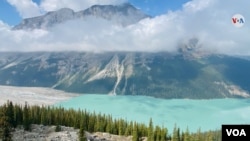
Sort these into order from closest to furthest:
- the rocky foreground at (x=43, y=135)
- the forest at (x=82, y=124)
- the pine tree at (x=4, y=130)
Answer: the pine tree at (x=4, y=130) < the rocky foreground at (x=43, y=135) < the forest at (x=82, y=124)

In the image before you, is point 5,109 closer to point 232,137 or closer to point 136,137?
point 136,137

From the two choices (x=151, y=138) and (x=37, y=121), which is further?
(x=37, y=121)

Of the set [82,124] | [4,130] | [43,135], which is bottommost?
[43,135]

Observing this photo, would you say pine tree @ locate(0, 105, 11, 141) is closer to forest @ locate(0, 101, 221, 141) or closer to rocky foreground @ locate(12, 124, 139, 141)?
forest @ locate(0, 101, 221, 141)

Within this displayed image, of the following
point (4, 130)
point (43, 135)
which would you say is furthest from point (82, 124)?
point (4, 130)

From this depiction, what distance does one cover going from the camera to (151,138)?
420 feet

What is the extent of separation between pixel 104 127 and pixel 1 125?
5272 centimetres

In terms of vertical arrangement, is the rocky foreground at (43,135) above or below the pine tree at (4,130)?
below

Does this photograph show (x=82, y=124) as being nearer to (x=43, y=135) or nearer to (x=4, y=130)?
(x=43, y=135)

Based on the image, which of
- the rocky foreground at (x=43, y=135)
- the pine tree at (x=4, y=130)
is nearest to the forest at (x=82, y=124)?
the pine tree at (x=4, y=130)

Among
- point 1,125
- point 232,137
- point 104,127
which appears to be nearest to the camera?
point 232,137

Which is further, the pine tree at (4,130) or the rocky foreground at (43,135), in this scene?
the rocky foreground at (43,135)

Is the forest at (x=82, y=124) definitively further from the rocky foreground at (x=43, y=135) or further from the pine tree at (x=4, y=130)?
the rocky foreground at (x=43, y=135)

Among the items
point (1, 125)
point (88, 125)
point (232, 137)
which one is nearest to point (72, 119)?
point (88, 125)
